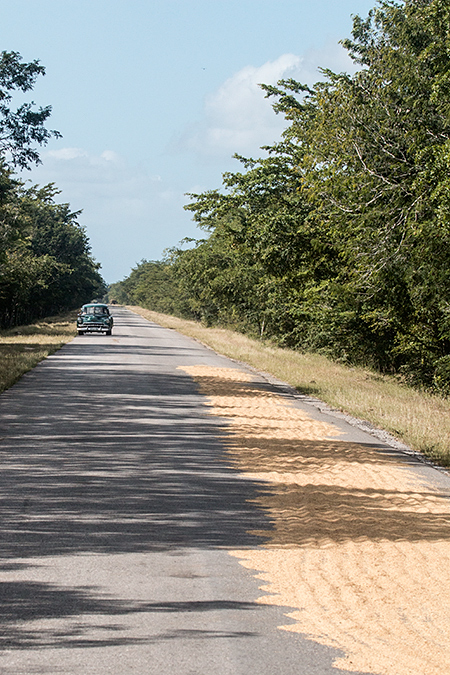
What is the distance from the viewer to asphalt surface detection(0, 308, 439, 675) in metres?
4.66

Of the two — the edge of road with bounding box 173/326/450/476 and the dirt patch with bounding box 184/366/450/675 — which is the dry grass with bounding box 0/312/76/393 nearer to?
the edge of road with bounding box 173/326/450/476

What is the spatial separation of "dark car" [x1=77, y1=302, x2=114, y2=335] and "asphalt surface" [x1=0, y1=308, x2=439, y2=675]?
1358 inches

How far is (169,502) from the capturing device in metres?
8.55

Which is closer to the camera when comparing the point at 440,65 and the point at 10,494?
the point at 10,494

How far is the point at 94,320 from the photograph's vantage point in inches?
1918

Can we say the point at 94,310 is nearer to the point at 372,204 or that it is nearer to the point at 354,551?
the point at 372,204

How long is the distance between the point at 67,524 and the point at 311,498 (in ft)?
9.42

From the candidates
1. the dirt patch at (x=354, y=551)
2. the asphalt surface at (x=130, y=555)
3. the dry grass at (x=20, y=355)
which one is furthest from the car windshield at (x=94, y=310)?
the dirt patch at (x=354, y=551)

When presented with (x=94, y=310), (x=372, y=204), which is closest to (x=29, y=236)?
(x=94, y=310)

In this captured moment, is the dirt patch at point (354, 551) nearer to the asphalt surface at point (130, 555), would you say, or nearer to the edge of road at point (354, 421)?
the asphalt surface at point (130, 555)

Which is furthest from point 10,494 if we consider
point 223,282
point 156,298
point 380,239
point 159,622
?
point 156,298

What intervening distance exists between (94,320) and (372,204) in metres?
29.4

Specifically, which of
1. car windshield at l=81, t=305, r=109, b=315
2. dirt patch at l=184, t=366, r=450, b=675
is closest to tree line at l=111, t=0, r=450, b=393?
dirt patch at l=184, t=366, r=450, b=675

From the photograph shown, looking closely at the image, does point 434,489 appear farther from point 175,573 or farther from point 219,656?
point 219,656
